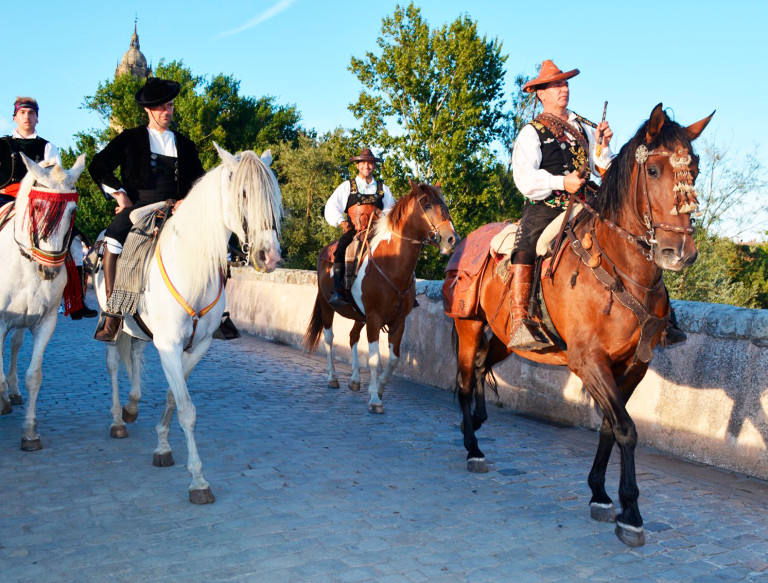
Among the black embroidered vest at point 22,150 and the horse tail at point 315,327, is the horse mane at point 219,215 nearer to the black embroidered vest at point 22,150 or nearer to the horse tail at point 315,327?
the black embroidered vest at point 22,150

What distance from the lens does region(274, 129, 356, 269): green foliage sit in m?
37.8

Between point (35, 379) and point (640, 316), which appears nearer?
point (640, 316)

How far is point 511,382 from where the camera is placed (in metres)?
8.37

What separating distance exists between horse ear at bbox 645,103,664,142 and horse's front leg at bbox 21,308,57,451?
5.28 meters

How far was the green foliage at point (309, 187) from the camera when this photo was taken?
124ft

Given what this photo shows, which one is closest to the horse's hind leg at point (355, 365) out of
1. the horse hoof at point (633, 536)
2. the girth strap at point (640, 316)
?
the girth strap at point (640, 316)

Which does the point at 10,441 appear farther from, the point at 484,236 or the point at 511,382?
the point at 511,382

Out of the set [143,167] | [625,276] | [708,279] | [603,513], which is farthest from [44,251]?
[708,279]

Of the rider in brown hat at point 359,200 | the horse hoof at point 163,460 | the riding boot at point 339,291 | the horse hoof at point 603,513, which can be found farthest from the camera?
the rider in brown hat at point 359,200

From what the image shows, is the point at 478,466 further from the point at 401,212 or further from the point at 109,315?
the point at 401,212

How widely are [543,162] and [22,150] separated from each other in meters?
5.29

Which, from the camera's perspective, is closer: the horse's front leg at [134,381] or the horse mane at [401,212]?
the horse's front leg at [134,381]

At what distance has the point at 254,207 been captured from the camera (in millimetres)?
4398

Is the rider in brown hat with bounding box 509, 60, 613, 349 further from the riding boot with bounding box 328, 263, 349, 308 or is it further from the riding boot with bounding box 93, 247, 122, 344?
the riding boot with bounding box 328, 263, 349, 308
